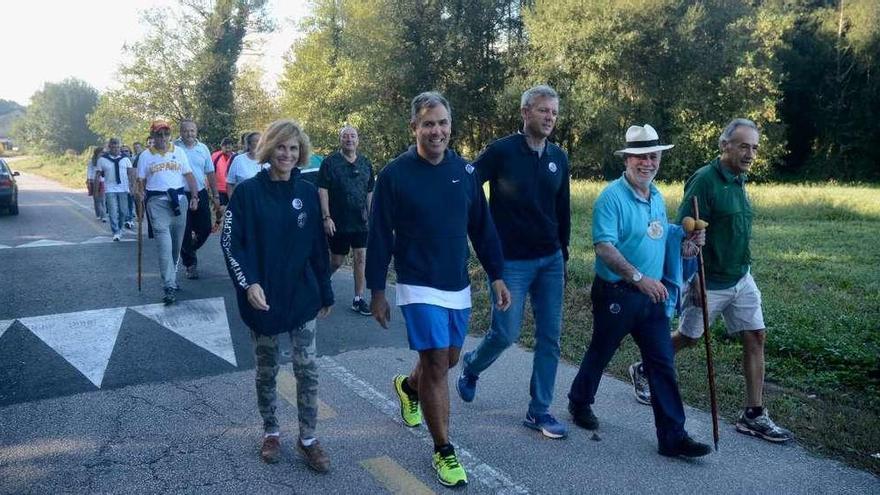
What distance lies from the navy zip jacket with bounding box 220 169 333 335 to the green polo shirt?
2.35 m

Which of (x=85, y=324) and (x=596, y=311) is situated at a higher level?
(x=596, y=311)

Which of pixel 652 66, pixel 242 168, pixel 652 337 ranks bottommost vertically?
pixel 652 337

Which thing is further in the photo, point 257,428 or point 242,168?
point 242,168

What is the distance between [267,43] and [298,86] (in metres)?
3.03

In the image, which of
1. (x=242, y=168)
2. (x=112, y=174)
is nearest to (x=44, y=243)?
(x=112, y=174)

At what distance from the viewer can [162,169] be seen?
7.72m

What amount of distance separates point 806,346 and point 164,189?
6.76 meters

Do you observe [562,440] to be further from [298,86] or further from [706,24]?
[298,86]

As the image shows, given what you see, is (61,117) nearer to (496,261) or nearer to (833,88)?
(833,88)

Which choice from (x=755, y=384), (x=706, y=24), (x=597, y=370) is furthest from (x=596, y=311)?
(x=706, y=24)

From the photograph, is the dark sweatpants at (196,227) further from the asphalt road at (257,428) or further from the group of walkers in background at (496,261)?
the group of walkers in background at (496,261)

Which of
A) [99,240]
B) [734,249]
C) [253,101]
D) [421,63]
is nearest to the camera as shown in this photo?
[734,249]

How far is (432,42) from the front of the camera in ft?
92.5

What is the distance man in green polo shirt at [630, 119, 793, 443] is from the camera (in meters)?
4.28
